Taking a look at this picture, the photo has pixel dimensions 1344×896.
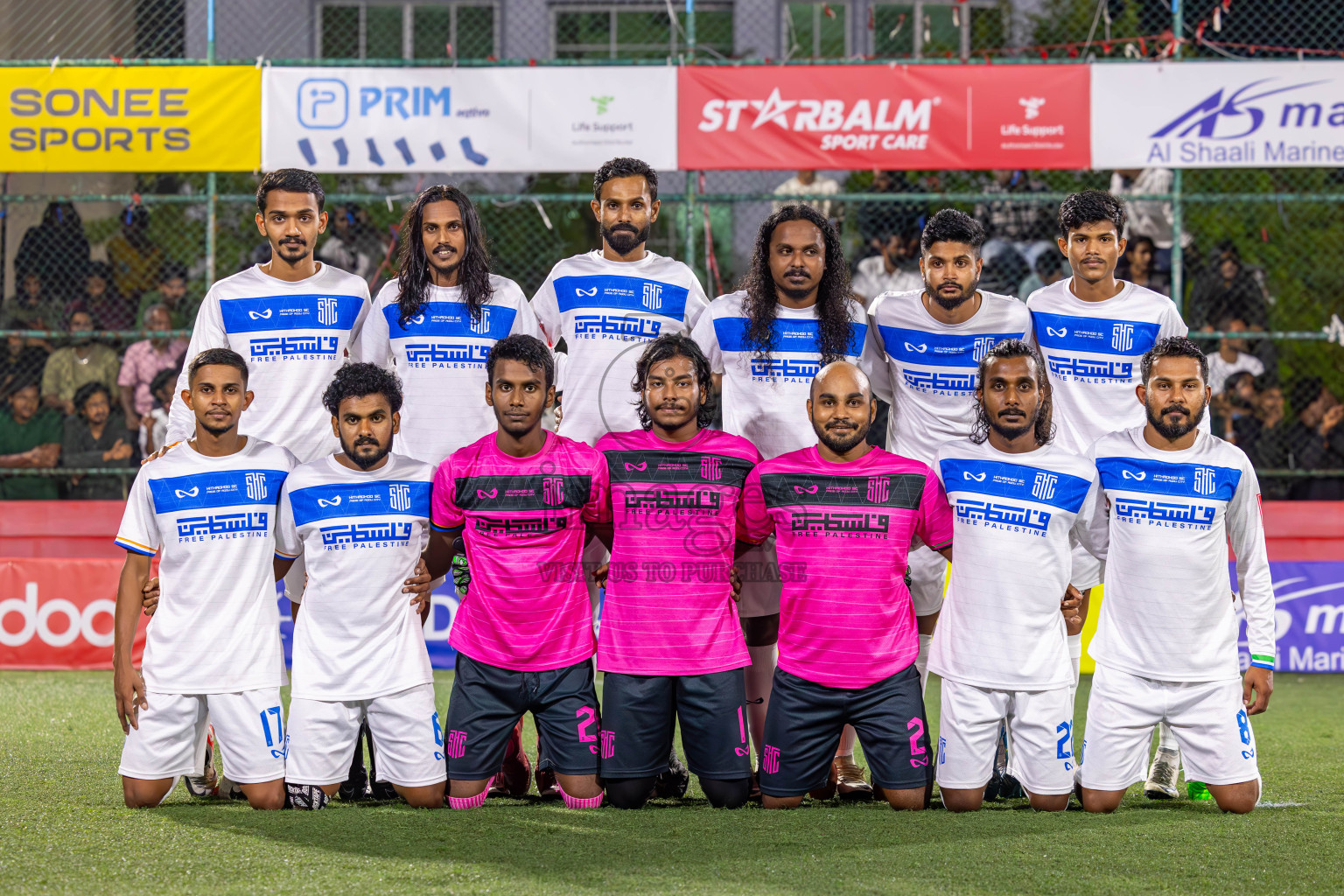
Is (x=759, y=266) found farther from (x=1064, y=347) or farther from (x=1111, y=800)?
(x=1111, y=800)

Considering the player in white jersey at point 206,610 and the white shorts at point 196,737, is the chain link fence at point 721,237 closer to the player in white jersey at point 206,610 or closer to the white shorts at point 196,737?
the player in white jersey at point 206,610

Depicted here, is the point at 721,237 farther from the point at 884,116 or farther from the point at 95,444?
the point at 95,444

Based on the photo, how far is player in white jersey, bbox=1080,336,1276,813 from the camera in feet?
15.4

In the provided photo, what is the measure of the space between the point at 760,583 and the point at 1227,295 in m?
5.91

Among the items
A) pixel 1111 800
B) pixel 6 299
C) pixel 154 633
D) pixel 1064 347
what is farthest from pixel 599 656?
pixel 6 299

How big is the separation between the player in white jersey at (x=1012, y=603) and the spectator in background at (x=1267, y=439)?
16.6 feet

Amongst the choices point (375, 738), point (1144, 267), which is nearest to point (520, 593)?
point (375, 738)

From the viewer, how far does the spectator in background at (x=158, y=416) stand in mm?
9305

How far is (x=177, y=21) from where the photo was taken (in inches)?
442

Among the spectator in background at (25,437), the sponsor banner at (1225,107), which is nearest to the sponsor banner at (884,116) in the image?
the sponsor banner at (1225,107)

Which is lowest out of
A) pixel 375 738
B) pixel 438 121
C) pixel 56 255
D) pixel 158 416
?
pixel 375 738

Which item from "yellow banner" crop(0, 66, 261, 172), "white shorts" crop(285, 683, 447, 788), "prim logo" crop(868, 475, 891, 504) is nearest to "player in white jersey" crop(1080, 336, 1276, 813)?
"prim logo" crop(868, 475, 891, 504)

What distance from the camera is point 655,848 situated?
163 inches

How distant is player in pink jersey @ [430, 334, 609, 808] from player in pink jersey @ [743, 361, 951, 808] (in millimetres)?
667
